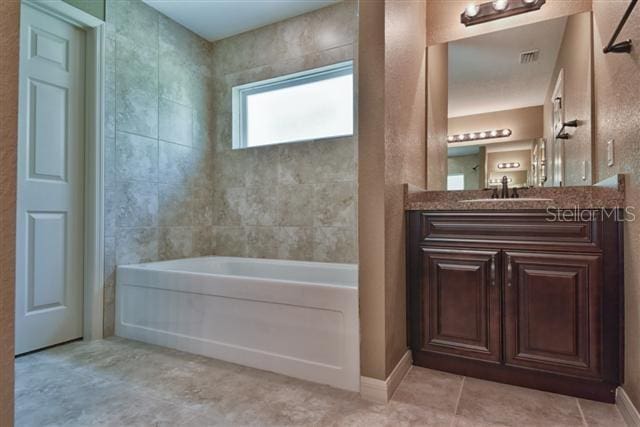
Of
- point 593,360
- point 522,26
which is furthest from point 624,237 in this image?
point 522,26

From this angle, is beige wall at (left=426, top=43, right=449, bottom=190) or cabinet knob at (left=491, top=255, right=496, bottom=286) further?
beige wall at (left=426, top=43, right=449, bottom=190)

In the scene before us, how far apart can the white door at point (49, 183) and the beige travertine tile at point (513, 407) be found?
100.0 inches

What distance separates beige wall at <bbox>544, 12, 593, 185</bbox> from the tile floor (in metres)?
1.21

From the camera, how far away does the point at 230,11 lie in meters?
2.95

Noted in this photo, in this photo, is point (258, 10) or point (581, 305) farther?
point (258, 10)

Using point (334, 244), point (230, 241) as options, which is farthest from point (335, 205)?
point (230, 241)

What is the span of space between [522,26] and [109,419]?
9.90ft

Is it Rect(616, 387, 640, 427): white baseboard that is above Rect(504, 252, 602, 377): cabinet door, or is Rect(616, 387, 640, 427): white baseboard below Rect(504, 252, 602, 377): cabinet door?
below

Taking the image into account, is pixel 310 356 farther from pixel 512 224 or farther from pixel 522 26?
pixel 522 26

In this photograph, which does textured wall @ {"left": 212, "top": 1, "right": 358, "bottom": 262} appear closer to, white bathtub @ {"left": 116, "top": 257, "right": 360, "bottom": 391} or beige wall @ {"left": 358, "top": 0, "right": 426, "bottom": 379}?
white bathtub @ {"left": 116, "top": 257, "right": 360, "bottom": 391}

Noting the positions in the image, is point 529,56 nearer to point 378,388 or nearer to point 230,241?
point 378,388

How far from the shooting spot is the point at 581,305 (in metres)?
1.61

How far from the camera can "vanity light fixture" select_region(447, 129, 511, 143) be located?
90.7 inches

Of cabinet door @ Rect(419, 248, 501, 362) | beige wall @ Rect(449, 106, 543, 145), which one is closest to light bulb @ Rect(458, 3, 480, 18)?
beige wall @ Rect(449, 106, 543, 145)
